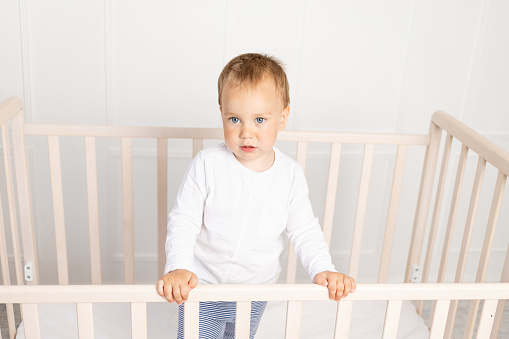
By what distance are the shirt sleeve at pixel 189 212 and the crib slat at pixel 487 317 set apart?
1.66 ft

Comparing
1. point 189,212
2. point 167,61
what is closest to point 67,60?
point 167,61

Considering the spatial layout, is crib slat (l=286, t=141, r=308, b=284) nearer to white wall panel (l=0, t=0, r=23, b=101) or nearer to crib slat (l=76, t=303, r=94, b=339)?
crib slat (l=76, t=303, r=94, b=339)

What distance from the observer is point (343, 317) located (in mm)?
881

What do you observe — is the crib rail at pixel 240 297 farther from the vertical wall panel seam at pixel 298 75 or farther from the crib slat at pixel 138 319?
the vertical wall panel seam at pixel 298 75

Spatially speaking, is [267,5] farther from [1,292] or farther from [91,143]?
[1,292]

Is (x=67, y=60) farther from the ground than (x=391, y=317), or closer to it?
farther from the ground

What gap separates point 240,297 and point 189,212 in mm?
298

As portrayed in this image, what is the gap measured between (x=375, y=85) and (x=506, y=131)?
22.1 inches

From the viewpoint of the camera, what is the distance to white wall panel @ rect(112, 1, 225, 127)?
1.64m

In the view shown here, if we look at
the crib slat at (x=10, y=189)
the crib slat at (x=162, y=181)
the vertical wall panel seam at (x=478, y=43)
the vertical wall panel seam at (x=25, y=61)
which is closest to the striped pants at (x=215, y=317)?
the crib slat at (x=162, y=181)

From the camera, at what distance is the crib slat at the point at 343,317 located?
2.86 ft

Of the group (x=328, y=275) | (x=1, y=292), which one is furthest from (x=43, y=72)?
(x=328, y=275)

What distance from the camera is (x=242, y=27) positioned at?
169cm

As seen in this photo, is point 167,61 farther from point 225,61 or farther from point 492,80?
point 492,80
